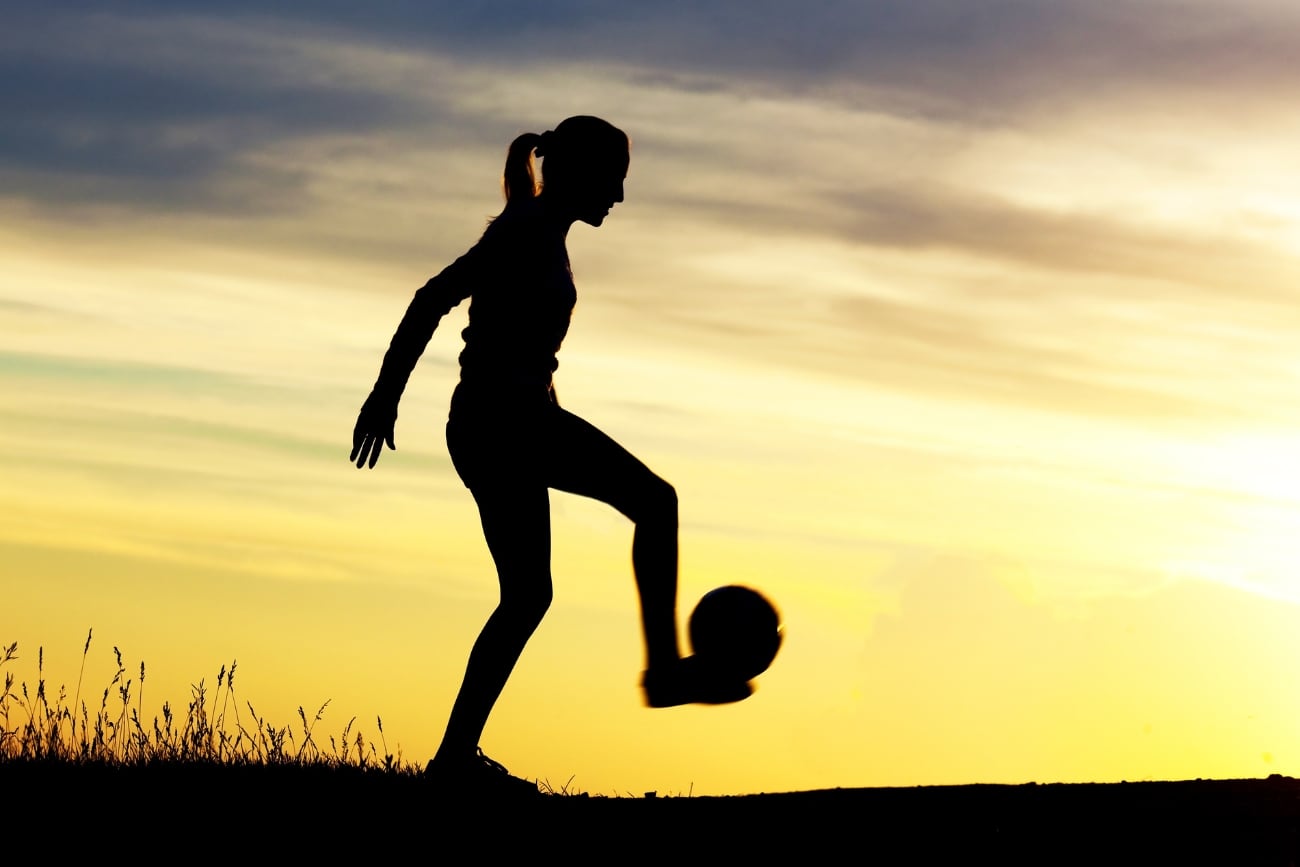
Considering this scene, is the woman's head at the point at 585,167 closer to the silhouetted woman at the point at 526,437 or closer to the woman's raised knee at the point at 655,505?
the silhouetted woman at the point at 526,437

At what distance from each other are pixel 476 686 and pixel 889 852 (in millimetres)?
1993

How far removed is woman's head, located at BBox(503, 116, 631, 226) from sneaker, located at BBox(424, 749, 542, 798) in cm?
249

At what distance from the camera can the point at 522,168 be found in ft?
26.6

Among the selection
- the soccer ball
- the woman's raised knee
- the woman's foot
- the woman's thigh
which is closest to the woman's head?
the woman's thigh

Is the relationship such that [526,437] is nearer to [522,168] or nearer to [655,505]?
[655,505]

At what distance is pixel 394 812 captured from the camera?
751cm

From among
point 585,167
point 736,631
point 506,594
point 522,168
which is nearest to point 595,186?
point 585,167

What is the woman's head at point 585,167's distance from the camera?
25.9 feet

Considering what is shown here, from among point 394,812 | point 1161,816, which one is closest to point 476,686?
point 394,812

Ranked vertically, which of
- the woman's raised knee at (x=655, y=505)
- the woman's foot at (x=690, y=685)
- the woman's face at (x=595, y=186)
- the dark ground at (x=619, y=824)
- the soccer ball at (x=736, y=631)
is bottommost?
the dark ground at (x=619, y=824)

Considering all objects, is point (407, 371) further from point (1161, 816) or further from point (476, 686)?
point (1161, 816)

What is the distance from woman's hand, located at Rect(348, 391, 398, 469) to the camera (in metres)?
7.59

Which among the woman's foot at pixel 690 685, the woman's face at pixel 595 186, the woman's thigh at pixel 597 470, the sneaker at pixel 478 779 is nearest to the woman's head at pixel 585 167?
the woman's face at pixel 595 186

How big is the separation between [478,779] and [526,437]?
154 cm
